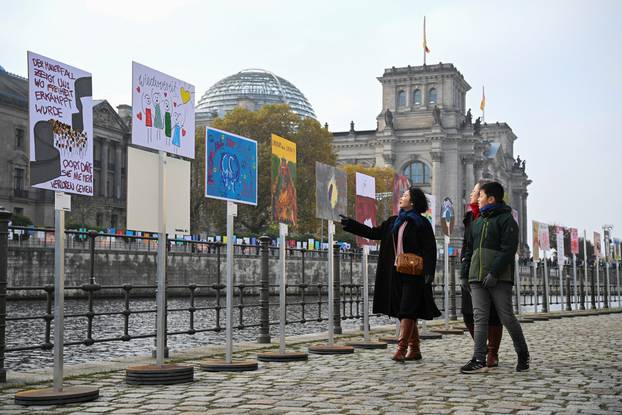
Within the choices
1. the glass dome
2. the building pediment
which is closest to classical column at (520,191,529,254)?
the glass dome

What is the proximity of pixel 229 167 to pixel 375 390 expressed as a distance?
369 centimetres

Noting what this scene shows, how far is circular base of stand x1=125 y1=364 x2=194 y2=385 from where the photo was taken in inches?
361

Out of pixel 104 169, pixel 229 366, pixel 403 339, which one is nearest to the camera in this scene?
pixel 229 366

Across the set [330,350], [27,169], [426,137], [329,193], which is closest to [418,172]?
Result: [426,137]

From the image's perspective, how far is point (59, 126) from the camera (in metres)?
8.47

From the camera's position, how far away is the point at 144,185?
9.77 metres

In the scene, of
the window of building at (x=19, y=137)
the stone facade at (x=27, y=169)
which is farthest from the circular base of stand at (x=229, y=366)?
the window of building at (x=19, y=137)

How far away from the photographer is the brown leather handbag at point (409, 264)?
11578 mm

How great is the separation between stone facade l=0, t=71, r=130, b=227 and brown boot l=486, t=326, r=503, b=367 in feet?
179

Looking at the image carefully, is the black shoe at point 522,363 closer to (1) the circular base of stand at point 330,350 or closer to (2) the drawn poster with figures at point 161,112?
(1) the circular base of stand at point 330,350

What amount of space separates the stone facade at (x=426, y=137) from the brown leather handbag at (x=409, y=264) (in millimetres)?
100592

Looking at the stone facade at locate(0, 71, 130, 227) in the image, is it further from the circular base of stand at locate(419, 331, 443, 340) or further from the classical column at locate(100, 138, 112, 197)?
the circular base of stand at locate(419, 331, 443, 340)

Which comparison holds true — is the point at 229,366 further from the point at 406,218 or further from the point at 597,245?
the point at 597,245

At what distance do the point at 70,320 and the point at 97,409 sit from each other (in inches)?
785
